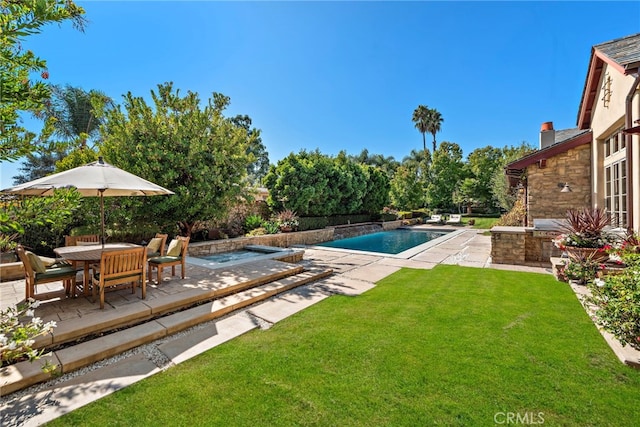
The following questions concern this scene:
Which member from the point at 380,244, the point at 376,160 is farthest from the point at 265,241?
the point at 376,160

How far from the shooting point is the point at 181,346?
171 inches

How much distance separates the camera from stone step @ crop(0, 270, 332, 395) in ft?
11.1

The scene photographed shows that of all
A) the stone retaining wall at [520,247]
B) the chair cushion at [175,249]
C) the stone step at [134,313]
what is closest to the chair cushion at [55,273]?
the stone step at [134,313]

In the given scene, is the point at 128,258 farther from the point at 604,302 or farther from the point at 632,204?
the point at 632,204

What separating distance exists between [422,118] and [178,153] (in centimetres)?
5043

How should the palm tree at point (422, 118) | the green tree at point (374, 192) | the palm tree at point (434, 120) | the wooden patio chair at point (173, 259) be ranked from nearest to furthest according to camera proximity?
the wooden patio chair at point (173, 259), the green tree at point (374, 192), the palm tree at point (434, 120), the palm tree at point (422, 118)

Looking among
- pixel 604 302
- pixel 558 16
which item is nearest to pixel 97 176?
pixel 604 302

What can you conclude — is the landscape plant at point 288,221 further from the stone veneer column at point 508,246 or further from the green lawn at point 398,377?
the green lawn at point 398,377

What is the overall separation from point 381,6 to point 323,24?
2.82 meters

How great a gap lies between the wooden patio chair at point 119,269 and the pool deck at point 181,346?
5.30ft

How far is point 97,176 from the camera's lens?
224 inches

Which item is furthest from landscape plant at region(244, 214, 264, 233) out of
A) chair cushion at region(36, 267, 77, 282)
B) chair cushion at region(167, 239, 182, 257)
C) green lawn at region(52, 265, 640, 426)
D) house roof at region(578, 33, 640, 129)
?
house roof at region(578, 33, 640, 129)

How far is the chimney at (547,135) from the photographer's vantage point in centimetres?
1423

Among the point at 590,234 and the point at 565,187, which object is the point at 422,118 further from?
the point at 590,234
